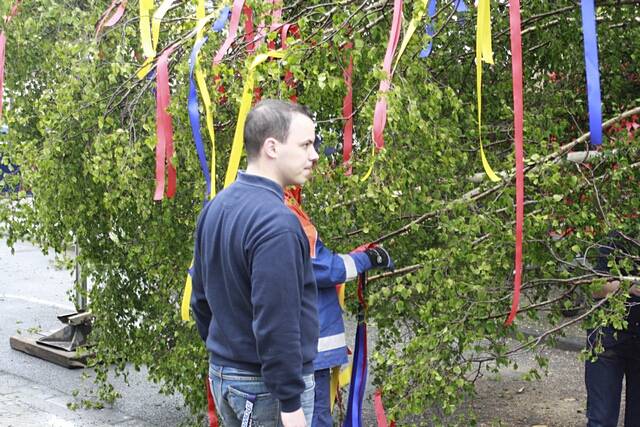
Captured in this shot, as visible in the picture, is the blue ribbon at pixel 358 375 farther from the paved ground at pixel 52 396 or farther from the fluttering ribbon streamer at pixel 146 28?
the paved ground at pixel 52 396

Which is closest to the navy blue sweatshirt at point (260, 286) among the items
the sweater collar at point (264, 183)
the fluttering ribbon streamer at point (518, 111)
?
the sweater collar at point (264, 183)

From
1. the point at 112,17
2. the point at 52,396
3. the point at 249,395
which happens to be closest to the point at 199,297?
the point at 249,395

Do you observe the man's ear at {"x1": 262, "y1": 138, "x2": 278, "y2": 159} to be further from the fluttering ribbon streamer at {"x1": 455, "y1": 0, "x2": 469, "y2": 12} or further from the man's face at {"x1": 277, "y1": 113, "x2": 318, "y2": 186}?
the fluttering ribbon streamer at {"x1": 455, "y1": 0, "x2": 469, "y2": 12}

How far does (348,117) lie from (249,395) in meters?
1.27

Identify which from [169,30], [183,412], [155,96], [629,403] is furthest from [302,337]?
[183,412]

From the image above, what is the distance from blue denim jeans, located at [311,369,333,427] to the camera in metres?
3.94

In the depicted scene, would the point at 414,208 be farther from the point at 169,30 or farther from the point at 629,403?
the point at 629,403

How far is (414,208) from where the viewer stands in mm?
3881

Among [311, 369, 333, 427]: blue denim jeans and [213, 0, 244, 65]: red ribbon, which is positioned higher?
[213, 0, 244, 65]: red ribbon

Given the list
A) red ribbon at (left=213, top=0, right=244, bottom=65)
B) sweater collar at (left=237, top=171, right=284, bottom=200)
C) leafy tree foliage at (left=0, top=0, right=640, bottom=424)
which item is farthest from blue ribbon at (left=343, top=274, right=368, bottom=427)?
sweater collar at (left=237, top=171, right=284, bottom=200)

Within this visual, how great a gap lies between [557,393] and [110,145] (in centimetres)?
434

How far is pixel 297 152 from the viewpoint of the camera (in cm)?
297

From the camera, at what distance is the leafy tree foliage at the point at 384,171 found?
355 cm

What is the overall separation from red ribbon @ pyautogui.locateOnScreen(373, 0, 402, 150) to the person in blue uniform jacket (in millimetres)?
584
